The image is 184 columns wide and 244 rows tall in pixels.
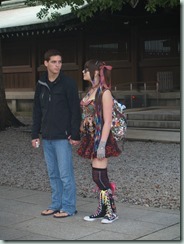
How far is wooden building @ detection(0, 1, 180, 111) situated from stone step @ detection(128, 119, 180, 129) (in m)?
4.07

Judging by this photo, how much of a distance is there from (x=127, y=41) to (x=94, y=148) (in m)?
15.8

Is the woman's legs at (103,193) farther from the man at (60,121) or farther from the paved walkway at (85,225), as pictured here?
the man at (60,121)

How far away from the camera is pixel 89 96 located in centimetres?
548

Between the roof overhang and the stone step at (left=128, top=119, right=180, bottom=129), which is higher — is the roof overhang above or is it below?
above

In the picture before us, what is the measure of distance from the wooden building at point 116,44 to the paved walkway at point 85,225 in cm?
1214

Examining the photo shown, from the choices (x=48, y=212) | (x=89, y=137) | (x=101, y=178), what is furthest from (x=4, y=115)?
(x=101, y=178)

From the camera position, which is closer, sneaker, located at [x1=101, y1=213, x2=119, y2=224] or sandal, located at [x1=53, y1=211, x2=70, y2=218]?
sneaker, located at [x1=101, y1=213, x2=119, y2=224]

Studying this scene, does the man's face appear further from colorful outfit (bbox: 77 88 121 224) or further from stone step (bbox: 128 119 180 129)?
stone step (bbox: 128 119 180 129)

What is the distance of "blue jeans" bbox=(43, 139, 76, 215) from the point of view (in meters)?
5.66

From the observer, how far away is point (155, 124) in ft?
47.9

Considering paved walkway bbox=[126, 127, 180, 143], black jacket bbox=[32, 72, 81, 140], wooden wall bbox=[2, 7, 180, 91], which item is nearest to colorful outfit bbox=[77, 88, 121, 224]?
black jacket bbox=[32, 72, 81, 140]

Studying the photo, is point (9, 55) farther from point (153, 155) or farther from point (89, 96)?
point (89, 96)

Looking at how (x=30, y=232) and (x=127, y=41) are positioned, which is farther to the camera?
(x=127, y=41)

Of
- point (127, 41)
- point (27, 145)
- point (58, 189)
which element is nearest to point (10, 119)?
point (27, 145)
